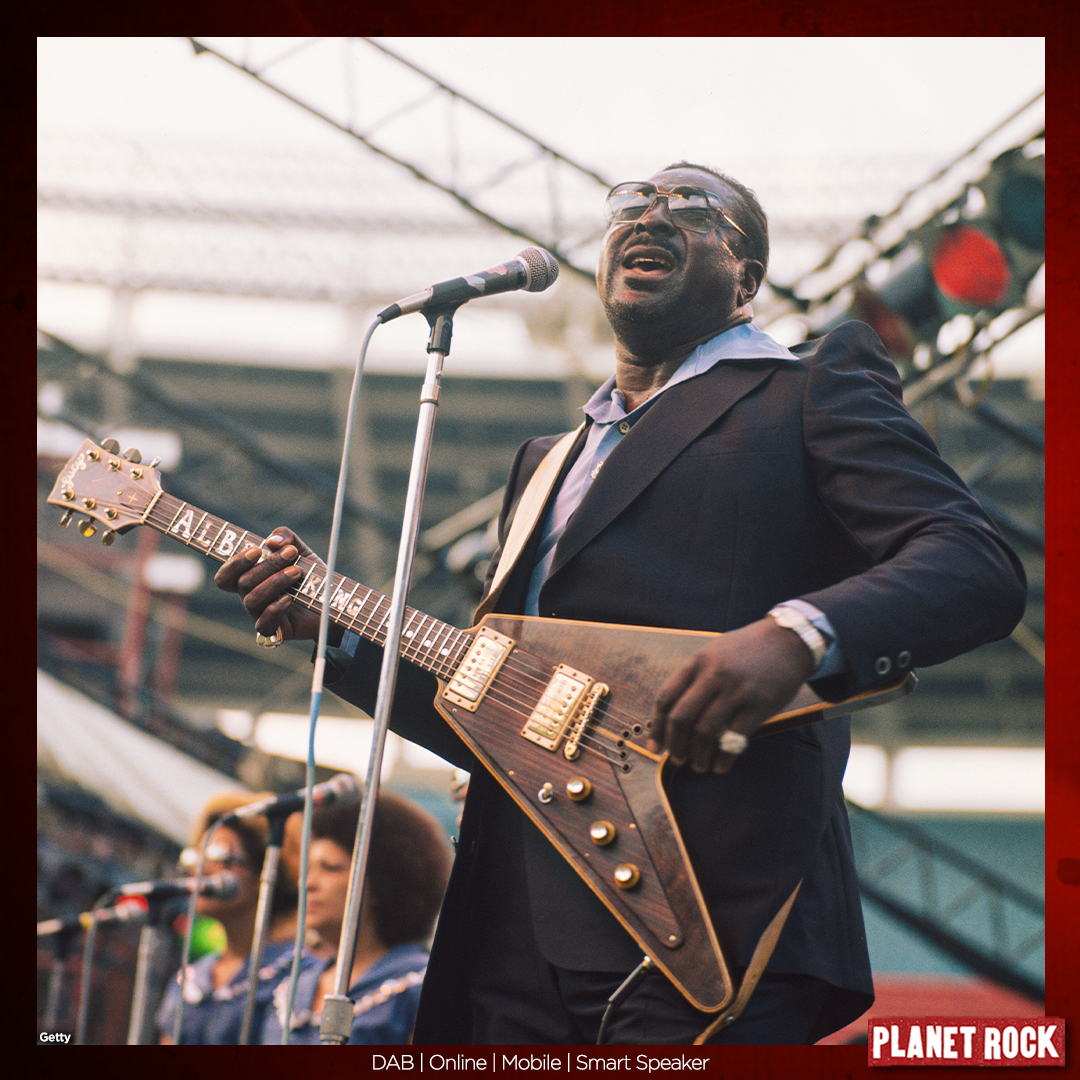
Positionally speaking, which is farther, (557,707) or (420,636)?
(420,636)

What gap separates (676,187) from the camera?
2371mm

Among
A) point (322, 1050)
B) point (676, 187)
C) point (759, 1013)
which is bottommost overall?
point (322, 1050)

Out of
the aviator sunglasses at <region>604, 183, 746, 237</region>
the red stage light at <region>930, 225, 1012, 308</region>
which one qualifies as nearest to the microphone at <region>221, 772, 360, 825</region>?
the aviator sunglasses at <region>604, 183, 746, 237</region>

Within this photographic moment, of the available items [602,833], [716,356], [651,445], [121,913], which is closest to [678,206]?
[716,356]

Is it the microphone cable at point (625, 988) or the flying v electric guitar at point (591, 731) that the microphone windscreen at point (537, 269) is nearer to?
the flying v electric guitar at point (591, 731)

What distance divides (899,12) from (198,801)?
777 centimetres

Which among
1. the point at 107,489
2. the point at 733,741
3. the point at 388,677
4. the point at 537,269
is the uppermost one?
the point at 537,269

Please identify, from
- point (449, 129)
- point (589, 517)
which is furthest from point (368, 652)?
point (449, 129)

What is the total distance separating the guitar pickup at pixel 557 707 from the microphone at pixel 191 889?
2.08m

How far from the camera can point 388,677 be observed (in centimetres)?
187

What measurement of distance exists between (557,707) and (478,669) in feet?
0.65

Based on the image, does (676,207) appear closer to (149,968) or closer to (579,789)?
(579,789)

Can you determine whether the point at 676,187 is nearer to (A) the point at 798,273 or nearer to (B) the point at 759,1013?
(B) the point at 759,1013

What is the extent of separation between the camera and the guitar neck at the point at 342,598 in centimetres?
222
